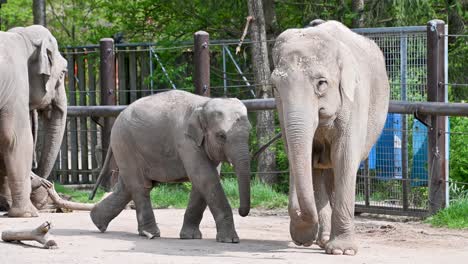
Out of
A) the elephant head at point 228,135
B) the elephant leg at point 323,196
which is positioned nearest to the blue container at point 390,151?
the elephant leg at point 323,196

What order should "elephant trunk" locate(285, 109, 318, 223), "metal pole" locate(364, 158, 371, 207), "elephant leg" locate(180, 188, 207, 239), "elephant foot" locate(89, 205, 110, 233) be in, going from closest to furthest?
"elephant trunk" locate(285, 109, 318, 223), "elephant leg" locate(180, 188, 207, 239), "elephant foot" locate(89, 205, 110, 233), "metal pole" locate(364, 158, 371, 207)

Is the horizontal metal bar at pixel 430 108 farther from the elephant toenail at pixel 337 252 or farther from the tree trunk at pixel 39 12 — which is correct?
the tree trunk at pixel 39 12

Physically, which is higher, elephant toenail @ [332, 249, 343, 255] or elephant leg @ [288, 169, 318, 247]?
elephant leg @ [288, 169, 318, 247]

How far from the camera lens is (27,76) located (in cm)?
1321

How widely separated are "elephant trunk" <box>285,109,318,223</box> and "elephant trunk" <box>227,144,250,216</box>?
1141 millimetres

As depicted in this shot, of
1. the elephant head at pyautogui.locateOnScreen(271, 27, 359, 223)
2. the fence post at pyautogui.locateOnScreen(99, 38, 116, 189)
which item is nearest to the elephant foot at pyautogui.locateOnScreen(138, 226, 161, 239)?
the elephant head at pyautogui.locateOnScreen(271, 27, 359, 223)

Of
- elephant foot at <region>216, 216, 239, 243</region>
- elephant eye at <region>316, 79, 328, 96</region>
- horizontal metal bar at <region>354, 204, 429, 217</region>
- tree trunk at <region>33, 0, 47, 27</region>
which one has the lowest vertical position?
horizontal metal bar at <region>354, 204, 429, 217</region>

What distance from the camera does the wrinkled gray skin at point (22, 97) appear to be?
12.8m

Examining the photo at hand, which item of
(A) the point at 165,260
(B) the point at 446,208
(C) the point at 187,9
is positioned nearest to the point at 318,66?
(A) the point at 165,260

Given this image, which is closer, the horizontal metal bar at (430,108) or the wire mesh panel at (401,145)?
the horizontal metal bar at (430,108)

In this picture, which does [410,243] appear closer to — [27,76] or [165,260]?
[165,260]

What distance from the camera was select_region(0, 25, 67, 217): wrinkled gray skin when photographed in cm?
1284

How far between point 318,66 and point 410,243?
2.13 metres

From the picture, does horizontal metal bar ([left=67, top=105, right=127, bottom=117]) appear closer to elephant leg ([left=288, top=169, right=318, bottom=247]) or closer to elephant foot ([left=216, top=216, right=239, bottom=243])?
elephant foot ([left=216, top=216, right=239, bottom=243])
